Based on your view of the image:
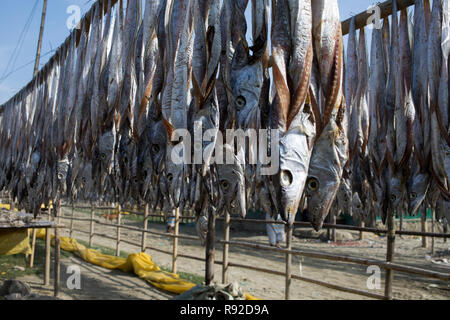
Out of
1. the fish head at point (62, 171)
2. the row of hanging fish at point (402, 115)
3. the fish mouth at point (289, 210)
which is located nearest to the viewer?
the fish mouth at point (289, 210)

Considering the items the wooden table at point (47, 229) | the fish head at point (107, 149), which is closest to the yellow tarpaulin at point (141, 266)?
the wooden table at point (47, 229)

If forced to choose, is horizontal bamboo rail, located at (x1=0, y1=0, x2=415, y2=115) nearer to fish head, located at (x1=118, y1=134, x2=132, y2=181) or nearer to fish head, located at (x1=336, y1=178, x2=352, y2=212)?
fish head, located at (x1=336, y1=178, x2=352, y2=212)

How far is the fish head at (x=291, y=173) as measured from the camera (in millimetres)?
852

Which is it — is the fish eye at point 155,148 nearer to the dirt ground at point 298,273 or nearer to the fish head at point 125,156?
the fish head at point 125,156

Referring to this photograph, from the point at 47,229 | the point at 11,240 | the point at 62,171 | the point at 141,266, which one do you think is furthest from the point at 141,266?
the point at 62,171

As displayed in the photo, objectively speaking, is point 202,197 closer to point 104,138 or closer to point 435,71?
point 104,138

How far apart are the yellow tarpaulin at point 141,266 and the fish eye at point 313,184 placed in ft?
24.4

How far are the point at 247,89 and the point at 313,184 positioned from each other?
43 cm

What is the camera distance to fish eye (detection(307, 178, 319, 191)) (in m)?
0.91

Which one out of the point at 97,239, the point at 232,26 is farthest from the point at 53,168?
the point at 97,239

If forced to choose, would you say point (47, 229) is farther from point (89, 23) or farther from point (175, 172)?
point (175, 172)

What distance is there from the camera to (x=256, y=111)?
1160 mm

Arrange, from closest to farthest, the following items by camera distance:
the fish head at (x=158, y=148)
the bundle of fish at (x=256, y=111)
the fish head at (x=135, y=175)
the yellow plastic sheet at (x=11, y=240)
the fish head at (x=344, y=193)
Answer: the bundle of fish at (x=256, y=111)
the fish head at (x=158, y=148)
the fish head at (x=135, y=175)
the fish head at (x=344, y=193)
the yellow plastic sheet at (x=11, y=240)

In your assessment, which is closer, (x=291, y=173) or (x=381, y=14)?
(x=291, y=173)
